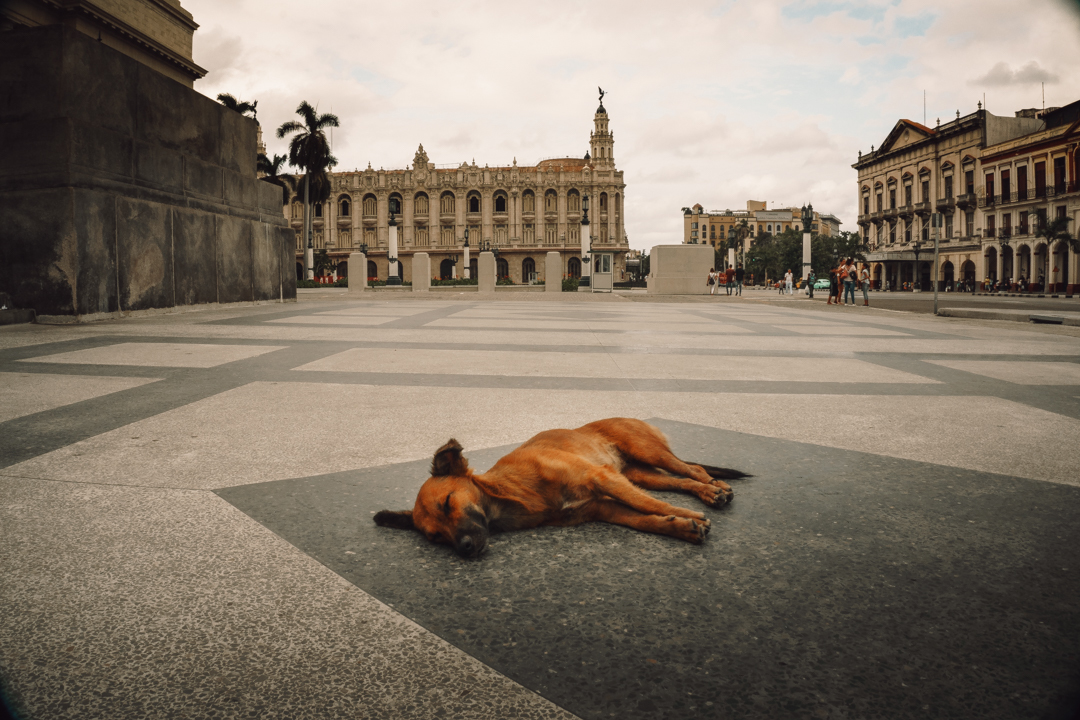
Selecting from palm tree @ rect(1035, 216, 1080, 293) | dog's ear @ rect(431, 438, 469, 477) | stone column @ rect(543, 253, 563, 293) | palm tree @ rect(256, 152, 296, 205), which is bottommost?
dog's ear @ rect(431, 438, 469, 477)

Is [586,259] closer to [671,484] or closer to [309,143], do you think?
[309,143]

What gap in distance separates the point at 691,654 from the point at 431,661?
2.13 feet

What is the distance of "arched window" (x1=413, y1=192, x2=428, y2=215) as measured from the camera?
3607 inches

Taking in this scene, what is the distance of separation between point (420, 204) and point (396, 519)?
92926 mm

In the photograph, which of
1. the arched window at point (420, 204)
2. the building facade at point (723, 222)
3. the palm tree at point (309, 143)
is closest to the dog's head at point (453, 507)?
the palm tree at point (309, 143)

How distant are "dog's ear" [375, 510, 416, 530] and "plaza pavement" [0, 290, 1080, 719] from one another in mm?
88

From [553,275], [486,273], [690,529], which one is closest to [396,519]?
[690,529]

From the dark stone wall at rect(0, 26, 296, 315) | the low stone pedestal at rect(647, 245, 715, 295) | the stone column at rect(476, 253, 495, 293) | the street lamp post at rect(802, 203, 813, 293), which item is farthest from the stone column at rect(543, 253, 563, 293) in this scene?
the dark stone wall at rect(0, 26, 296, 315)

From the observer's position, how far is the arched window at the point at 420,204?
301 feet

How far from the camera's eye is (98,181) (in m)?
12.5

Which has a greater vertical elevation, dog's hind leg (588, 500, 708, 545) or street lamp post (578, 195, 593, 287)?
street lamp post (578, 195, 593, 287)

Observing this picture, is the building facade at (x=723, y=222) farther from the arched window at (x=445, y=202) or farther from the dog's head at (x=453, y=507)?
the dog's head at (x=453, y=507)

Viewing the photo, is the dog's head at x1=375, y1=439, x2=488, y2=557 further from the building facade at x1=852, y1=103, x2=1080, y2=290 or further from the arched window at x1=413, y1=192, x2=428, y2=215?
the arched window at x1=413, y1=192, x2=428, y2=215

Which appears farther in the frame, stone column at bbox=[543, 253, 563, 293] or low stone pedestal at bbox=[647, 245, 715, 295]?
stone column at bbox=[543, 253, 563, 293]
